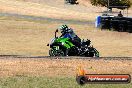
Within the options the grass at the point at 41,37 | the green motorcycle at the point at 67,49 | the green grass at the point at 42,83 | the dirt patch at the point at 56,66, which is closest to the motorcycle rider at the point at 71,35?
the green motorcycle at the point at 67,49

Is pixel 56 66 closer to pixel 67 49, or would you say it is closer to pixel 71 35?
pixel 67 49

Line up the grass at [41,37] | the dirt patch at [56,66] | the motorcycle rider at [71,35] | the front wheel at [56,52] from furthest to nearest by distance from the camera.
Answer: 1. the grass at [41,37]
2. the motorcycle rider at [71,35]
3. the front wheel at [56,52]
4. the dirt patch at [56,66]

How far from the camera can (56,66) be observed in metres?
18.5

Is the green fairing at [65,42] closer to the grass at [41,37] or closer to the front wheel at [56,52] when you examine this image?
the front wheel at [56,52]

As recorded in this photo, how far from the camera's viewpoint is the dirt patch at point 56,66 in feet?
55.8

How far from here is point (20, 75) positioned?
634 inches

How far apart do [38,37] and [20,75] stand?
2467cm

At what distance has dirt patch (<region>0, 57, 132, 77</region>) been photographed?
1702 centimetres

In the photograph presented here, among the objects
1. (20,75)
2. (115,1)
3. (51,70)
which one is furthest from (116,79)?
(115,1)

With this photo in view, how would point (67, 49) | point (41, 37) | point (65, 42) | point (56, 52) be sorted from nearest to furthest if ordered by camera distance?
point (67, 49), point (56, 52), point (65, 42), point (41, 37)

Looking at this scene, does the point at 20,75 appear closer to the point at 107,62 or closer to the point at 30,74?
the point at 30,74

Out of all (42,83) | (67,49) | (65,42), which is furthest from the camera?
(65,42)

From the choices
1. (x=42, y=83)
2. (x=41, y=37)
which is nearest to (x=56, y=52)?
(x=42, y=83)

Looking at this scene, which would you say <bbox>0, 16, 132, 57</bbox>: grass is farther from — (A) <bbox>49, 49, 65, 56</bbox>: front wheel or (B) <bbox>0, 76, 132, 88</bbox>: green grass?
(B) <bbox>0, 76, 132, 88</bbox>: green grass
